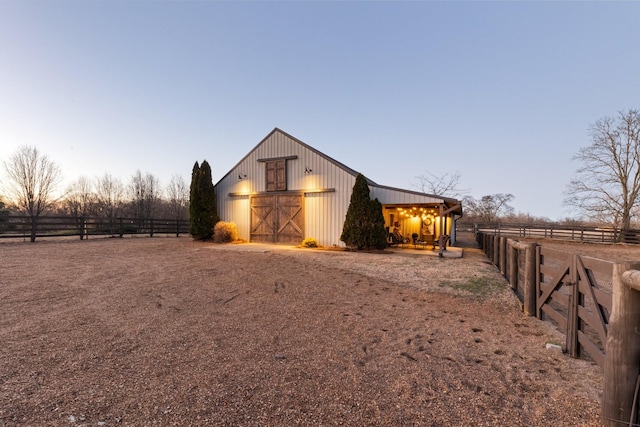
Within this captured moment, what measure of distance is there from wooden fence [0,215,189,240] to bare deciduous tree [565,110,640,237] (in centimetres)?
3499

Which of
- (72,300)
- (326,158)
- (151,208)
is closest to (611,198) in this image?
(326,158)

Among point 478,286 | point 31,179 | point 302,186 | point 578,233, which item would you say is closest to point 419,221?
point 302,186

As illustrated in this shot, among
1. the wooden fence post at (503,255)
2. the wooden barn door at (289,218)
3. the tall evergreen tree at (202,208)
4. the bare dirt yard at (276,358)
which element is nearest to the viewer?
the bare dirt yard at (276,358)

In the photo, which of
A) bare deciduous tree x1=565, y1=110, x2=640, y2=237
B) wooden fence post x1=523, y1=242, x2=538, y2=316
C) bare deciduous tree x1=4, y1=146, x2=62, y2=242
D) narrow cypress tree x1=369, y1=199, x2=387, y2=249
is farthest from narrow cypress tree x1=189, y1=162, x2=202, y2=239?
bare deciduous tree x1=565, y1=110, x2=640, y2=237

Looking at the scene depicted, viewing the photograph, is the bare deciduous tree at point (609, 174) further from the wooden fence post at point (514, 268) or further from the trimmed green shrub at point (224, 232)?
the trimmed green shrub at point (224, 232)

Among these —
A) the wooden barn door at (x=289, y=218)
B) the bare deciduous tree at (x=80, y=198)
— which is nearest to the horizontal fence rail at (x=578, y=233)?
the wooden barn door at (x=289, y=218)

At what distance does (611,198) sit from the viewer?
72.7ft

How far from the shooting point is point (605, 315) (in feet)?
8.43

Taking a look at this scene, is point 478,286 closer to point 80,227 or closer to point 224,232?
point 224,232

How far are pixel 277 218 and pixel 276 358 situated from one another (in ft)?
37.1

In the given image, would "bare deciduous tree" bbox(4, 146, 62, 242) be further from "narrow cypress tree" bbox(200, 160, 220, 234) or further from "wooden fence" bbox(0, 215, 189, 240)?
"narrow cypress tree" bbox(200, 160, 220, 234)

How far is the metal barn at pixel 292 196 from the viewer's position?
12402 millimetres

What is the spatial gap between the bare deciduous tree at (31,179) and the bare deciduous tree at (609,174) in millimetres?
48091

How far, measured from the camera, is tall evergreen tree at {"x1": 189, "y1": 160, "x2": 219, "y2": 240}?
48.1ft
